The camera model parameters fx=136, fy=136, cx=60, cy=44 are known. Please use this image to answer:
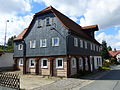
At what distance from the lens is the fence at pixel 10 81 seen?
1090 cm

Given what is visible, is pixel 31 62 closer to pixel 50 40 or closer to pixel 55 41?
pixel 50 40

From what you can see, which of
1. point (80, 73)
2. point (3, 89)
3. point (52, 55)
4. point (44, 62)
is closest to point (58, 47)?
point (52, 55)

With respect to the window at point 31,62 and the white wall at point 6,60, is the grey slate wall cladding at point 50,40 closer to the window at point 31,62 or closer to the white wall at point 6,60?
the window at point 31,62

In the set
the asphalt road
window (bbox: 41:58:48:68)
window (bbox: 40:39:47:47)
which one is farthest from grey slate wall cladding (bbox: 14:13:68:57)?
the asphalt road

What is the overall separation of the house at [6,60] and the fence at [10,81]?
17.5 meters

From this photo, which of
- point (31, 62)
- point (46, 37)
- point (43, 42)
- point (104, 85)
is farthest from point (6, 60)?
point (104, 85)

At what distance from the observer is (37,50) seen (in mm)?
22312

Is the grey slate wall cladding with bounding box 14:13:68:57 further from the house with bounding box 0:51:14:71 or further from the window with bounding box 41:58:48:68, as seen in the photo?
the house with bounding box 0:51:14:71

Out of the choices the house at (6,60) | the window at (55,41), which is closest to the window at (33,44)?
the window at (55,41)

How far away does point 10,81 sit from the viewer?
448 inches

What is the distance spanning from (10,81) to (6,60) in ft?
65.6

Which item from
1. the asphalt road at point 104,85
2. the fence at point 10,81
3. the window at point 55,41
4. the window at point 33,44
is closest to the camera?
the fence at point 10,81

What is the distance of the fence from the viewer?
10903 millimetres

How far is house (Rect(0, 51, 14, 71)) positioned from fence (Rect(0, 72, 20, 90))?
1749 centimetres
